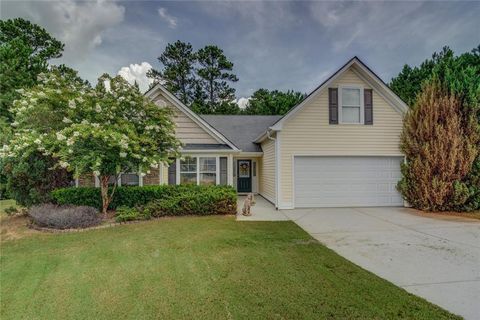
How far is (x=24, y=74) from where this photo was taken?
14547mm

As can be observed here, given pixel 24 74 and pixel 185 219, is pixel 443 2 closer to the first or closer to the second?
pixel 185 219

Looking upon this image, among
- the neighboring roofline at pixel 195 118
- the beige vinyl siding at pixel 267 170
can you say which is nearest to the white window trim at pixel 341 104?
the beige vinyl siding at pixel 267 170

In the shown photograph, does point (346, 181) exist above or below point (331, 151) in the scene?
below

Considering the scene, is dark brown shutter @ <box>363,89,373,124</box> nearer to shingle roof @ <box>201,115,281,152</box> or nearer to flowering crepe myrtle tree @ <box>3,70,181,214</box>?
shingle roof @ <box>201,115,281,152</box>

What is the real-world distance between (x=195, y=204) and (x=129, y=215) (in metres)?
2.26

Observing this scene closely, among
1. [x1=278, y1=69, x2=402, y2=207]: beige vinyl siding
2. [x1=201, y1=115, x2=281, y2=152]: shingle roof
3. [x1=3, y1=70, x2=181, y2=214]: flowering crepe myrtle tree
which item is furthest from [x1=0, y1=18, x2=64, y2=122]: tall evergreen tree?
[x1=278, y1=69, x2=402, y2=207]: beige vinyl siding

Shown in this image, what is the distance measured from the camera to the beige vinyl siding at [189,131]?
38.9 feet

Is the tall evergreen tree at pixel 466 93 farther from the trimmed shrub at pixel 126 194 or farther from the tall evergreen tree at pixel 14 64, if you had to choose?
the tall evergreen tree at pixel 14 64

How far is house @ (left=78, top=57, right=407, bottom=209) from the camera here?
11.0 meters

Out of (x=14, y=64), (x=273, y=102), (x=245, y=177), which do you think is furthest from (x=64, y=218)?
(x=273, y=102)

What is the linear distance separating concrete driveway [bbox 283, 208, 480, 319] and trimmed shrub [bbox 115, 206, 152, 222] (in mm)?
5301

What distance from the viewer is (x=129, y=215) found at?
28.1 feet

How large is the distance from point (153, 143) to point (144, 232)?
2.99 m

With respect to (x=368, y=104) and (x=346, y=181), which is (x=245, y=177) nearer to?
(x=346, y=181)
